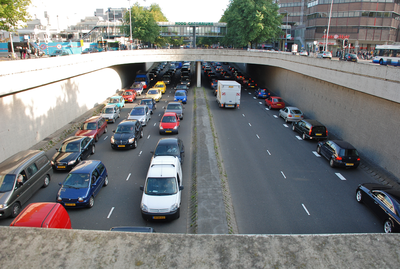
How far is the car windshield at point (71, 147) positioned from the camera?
52.7 ft

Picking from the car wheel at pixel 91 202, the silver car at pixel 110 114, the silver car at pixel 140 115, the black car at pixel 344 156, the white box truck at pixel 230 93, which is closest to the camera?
the car wheel at pixel 91 202

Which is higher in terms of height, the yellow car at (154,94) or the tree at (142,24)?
the tree at (142,24)

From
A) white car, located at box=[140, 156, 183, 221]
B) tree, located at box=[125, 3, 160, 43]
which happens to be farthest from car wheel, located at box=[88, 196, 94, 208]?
tree, located at box=[125, 3, 160, 43]

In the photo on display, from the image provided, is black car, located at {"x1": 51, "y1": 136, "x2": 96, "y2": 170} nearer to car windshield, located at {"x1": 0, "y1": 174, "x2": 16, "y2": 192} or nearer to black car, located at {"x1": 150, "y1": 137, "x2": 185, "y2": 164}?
car windshield, located at {"x1": 0, "y1": 174, "x2": 16, "y2": 192}

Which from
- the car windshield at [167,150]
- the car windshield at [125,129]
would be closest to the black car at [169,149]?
the car windshield at [167,150]

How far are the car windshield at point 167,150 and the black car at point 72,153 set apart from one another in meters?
4.46

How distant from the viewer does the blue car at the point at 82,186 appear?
37.7 ft

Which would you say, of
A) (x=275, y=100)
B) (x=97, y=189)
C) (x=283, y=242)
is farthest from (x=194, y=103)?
(x=283, y=242)

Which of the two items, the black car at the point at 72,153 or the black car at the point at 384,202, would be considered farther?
the black car at the point at 72,153

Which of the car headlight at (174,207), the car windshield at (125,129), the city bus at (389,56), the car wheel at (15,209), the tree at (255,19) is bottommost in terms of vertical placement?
the car wheel at (15,209)

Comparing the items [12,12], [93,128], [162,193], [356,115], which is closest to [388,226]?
[162,193]

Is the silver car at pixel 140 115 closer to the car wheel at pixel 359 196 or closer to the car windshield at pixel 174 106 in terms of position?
the car windshield at pixel 174 106

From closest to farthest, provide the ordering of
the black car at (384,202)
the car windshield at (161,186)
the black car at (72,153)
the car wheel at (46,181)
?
1. the black car at (384,202)
2. the car windshield at (161,186)
3. the car wheel at (46,181)
4. the black car at (72,153)

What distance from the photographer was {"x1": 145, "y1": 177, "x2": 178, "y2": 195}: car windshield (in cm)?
1135
